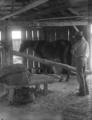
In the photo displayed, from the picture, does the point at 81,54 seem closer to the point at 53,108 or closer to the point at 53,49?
the point at 53,108

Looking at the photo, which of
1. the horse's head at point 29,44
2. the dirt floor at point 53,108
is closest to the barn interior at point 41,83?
the dirt floor at point 53,108

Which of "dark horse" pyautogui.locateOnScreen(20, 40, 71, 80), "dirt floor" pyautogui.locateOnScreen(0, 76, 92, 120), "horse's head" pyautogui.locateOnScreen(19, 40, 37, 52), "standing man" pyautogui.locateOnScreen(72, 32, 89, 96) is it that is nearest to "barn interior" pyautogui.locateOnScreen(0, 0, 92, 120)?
"dirt floor" pyautogui.locateOnScreen(0, 76, 92, 120)

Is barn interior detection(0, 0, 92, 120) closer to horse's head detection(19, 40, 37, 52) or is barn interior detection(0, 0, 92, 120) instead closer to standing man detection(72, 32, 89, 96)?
standing man detection(72, 32, 89, 96)

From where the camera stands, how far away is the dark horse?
11852 millimetres

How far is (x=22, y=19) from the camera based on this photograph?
25.5 feet

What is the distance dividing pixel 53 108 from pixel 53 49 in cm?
616

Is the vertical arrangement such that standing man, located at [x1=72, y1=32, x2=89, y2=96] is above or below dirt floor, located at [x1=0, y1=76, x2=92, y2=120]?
above

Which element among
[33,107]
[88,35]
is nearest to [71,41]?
[88,35]

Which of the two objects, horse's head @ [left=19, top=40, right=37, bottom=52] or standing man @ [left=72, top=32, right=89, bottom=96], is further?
horse's head @ [left=19, top=40, right=37, bottom=52]

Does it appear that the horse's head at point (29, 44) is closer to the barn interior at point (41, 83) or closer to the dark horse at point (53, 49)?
the dark horse at point (53, 49)

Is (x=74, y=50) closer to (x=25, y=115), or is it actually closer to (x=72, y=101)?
(x=72, y=101)

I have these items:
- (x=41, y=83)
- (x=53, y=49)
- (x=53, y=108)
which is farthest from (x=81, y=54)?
(x=53, y=49)

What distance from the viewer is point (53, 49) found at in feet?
39.8

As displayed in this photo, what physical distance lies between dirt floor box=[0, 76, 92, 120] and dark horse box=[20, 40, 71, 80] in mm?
4000
